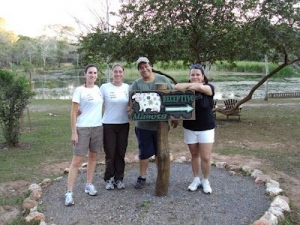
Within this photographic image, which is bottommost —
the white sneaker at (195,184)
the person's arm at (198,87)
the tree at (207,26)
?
the white sneaker at (195,184)

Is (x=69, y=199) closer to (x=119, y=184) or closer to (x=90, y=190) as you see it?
(x=90, y=190)

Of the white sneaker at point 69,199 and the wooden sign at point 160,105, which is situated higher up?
the wooden sign at point 160,105

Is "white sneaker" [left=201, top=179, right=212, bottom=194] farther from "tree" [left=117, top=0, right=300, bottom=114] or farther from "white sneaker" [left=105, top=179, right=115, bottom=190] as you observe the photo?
"tree" [left=117, top=0, right=300, bottom=114]

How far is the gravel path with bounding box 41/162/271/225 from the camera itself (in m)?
3.46

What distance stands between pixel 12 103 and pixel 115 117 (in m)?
4.07

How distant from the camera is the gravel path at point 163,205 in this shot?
3455 mm

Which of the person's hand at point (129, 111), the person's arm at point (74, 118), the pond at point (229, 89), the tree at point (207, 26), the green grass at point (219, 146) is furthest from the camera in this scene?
the pond at point (229, 89)

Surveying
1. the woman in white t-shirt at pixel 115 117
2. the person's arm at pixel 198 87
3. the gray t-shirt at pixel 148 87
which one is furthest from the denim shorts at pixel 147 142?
the person's arm at pixel 198 87

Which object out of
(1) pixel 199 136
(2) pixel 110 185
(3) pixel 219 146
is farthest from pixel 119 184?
(3) pixel 219 146

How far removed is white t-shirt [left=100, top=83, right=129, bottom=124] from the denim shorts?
0.84 ft

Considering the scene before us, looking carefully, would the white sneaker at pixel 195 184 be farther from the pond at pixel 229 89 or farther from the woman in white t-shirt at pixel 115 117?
the pond at pixel 229 89

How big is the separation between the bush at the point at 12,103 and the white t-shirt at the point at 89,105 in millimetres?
3997

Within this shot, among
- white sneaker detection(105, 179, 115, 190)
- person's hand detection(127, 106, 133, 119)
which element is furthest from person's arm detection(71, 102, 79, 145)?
white sneaker detection(105, 179, 115, 190)

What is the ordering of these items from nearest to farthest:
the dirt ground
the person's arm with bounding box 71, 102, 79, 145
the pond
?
the person's arm with bounding box 71, 102, 79, 145 < the dirt ground < the pond
